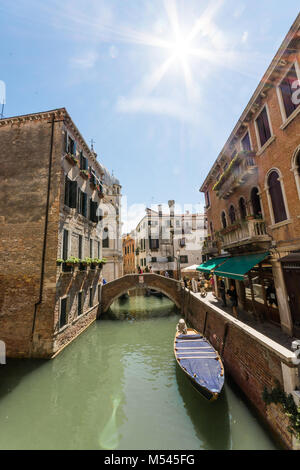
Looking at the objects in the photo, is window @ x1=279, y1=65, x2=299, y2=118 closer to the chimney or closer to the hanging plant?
the hanging plant

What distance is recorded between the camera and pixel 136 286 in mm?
19938

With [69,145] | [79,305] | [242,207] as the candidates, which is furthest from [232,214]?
[79,305]

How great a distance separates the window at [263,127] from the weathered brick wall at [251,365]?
26.9 feet

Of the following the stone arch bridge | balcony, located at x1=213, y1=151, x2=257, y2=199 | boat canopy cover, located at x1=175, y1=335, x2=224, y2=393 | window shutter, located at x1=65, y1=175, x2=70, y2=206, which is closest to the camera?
boat canopy cover, located at x1=175, y1=335, x2=224, y2=393

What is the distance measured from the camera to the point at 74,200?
12977mm

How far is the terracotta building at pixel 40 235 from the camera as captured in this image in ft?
33.8

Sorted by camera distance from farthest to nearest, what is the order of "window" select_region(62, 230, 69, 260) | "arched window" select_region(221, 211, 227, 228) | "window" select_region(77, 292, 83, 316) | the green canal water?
"arched window" select_region(221, 211, 227, 228), "window" select_region(77, 292, 83, 316), "window" select_region(62, 230, 69, 260), the green canal water

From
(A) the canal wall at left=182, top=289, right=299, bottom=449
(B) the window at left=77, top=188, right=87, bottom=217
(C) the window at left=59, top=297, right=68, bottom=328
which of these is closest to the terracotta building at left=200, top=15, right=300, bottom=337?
(A) the canal wall at left=182, top=289, right=299, bottom=449

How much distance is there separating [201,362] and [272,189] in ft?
25.1

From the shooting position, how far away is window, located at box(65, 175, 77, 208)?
1230cm

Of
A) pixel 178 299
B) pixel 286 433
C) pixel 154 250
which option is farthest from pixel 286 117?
pixel 154 250

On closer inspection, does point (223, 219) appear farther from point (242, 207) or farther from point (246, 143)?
point (246, 143)

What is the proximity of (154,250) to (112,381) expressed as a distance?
24570 millimetres

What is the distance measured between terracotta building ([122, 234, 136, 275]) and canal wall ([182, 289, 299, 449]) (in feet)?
101
